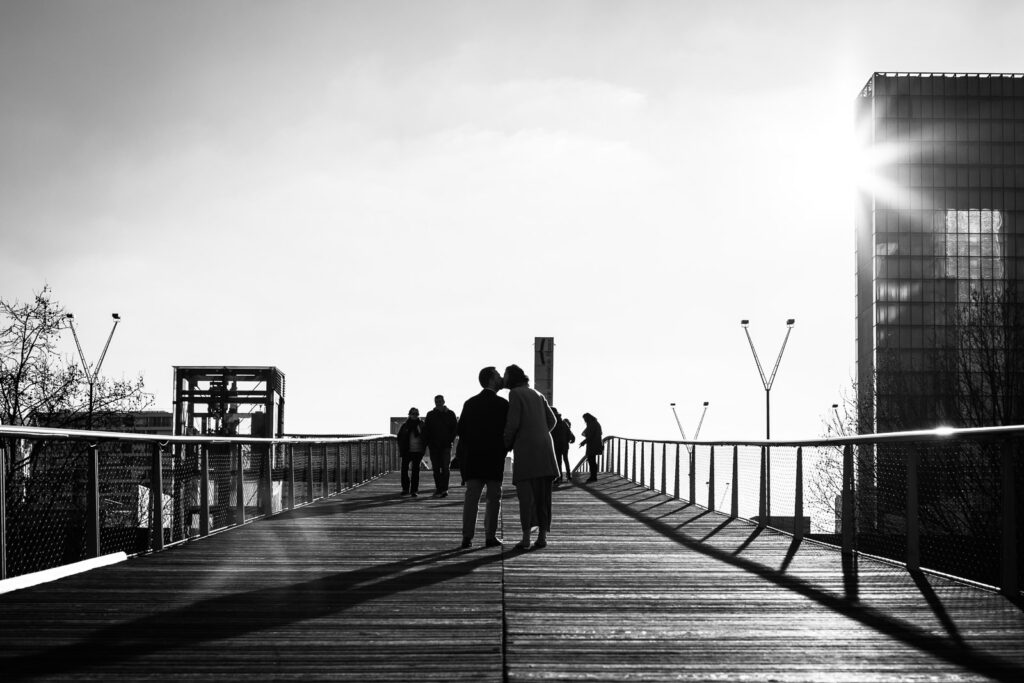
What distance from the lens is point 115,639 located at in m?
5.83

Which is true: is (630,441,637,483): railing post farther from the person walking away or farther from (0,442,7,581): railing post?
(0,442,7,581): railing post

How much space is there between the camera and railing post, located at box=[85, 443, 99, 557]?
8633 mm

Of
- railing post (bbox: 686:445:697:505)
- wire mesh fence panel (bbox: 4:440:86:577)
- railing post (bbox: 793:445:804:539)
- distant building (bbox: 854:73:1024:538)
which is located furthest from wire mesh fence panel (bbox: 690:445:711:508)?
distant building (bbox: 854:73:1024:538)

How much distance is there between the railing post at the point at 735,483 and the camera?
14234 mm

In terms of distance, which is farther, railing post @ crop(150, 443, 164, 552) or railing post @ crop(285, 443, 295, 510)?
railing post @ crop(285, 443, 295, 510)

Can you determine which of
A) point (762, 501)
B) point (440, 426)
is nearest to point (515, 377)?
point (762, 501)

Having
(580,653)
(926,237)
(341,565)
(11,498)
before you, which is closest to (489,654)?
(580,653)

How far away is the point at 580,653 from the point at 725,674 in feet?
2.48

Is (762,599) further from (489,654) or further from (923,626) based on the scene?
(489,654)

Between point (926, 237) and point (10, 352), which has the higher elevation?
point (926, 237)

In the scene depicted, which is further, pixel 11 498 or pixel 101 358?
pixel 101 358

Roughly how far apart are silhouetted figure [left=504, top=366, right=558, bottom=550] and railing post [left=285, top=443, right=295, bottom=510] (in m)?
6.37

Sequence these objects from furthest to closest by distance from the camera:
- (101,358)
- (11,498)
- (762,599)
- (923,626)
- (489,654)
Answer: (101,358) < (11,498) < (762,599) < (923,626) < (489,654)

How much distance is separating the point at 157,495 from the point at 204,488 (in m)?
1.51
